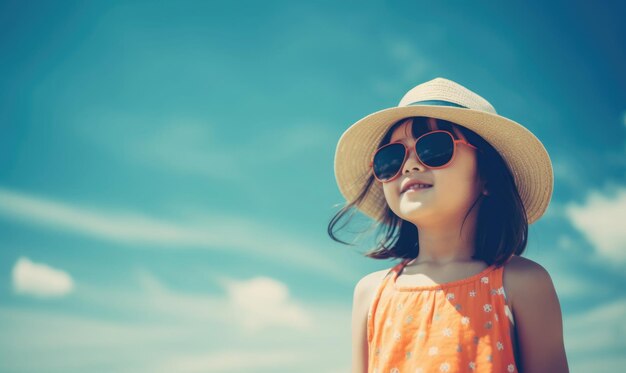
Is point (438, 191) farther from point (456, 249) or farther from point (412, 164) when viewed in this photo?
point (456, 249)

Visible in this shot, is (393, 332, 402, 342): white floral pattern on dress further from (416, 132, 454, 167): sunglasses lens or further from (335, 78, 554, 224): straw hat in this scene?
(335, 78, 554, 224): straw hat

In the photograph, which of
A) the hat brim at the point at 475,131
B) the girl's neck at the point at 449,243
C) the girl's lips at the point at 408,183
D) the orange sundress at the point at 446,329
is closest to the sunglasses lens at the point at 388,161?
the girl's lips at the point at 408,183

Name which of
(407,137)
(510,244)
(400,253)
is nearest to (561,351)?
(510,244)

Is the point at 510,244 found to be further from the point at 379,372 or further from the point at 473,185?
the point at 379,372

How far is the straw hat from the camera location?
3.49 metres

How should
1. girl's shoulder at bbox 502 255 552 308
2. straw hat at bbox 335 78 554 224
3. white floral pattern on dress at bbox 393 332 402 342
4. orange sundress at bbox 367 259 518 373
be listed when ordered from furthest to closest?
straw hat at bbox 335 78 554 224, white floral pattern on dress at bbox 393 332 402 342, girl's shoulder at bbox 502 255 552 308, orange sundress at bbox 367 259 518 373

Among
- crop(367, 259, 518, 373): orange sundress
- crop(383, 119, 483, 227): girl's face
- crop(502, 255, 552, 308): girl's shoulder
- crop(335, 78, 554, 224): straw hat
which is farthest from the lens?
crop(335, 78, 554, 224): straw hat

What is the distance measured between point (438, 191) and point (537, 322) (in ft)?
3.05

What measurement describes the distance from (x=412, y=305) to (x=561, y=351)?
0.84m

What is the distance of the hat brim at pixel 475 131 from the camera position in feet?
11.5

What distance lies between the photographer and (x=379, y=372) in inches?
126

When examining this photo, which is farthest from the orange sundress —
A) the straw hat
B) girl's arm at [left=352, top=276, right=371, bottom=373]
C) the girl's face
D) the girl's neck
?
the straw hat

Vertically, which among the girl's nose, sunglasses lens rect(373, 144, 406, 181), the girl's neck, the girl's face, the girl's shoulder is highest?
sunglasses lens rect(373, 144, 406, 181)

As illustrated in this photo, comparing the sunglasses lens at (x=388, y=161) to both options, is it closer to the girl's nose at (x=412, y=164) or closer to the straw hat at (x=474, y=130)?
the girl's nose at (x=412, y=164)
